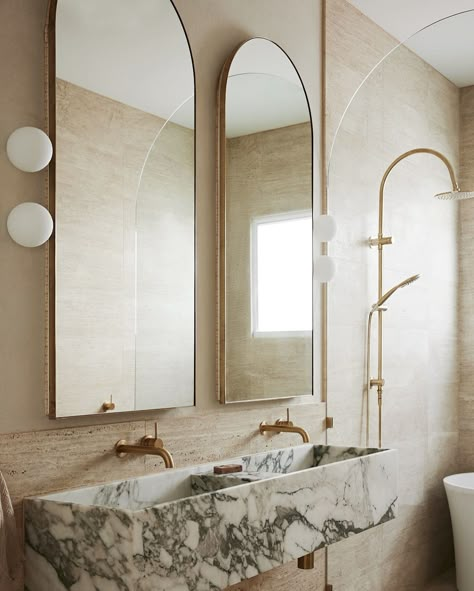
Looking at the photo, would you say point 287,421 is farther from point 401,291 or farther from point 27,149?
point 27,149

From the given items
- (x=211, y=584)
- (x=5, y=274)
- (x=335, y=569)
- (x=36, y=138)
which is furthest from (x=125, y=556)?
(x=335, y=569)

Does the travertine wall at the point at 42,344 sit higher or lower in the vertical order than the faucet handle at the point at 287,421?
higher

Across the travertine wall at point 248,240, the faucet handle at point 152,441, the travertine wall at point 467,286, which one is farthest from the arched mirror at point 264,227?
the travertine wall at point 467,286

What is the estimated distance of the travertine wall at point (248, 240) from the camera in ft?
8.09

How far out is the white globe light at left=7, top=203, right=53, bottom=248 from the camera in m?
1.75

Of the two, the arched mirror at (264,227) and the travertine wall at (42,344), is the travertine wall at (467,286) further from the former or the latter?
the travertine wall at (42,344)

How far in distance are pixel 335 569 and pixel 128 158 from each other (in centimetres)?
189

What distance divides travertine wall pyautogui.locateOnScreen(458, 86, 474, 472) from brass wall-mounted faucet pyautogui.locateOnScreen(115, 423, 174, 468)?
6.99 ft

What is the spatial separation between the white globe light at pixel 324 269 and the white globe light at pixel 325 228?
0.28 ft

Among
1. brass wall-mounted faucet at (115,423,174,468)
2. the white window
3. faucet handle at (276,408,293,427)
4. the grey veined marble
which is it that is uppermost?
the white window

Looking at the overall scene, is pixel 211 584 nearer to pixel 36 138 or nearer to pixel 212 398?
pixel 212 398

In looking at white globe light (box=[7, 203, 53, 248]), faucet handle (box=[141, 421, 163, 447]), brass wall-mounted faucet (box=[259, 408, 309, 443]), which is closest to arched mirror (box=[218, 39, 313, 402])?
brass wall-mounted faucet (box=[259, 408, 309, 443])

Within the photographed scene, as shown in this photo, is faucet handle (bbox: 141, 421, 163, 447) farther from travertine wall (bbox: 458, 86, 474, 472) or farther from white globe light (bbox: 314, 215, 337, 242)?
travertine wall (bbox: 458, 86, 474, 472)

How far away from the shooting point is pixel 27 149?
1766mm
